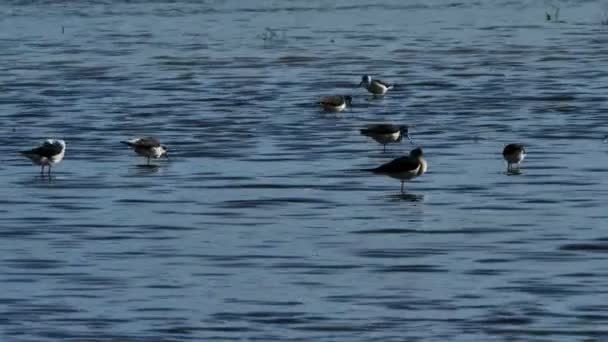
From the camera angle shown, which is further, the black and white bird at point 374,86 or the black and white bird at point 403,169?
the black and white bird at point 374,86

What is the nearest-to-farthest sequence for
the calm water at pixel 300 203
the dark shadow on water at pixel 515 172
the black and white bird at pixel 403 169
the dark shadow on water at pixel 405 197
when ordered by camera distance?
the calm water at pixel 300 203 → the dark shadow on water at pixel 405 197 → the black and white bird at pixel 403 169 → the dark shadow on water at pixel 515 172

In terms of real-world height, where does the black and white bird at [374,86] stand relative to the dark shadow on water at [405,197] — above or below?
below

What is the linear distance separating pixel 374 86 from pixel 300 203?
697 inches

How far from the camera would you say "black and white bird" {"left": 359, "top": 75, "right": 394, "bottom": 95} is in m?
41.9

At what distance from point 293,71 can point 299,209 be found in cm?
2554

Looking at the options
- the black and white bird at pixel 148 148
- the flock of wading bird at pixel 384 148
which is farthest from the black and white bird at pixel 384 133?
the black and white bird at pixel 148 148

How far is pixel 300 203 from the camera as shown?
961 inches

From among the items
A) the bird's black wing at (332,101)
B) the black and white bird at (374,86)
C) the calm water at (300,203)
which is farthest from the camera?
the black and white bird at (374,86)

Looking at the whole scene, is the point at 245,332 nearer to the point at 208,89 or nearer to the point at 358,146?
the point at 358,146

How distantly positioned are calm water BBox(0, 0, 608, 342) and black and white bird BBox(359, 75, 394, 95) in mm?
353

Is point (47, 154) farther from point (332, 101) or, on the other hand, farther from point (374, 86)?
point (374, 86)

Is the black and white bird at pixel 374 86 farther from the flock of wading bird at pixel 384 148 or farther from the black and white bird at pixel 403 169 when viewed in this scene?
the black and white bird at pixel 403 169

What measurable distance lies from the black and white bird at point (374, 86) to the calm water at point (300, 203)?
0.35 meters

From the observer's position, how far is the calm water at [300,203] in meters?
16.8
